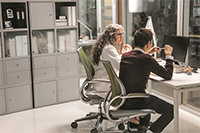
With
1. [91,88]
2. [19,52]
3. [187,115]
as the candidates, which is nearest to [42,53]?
[19,52]

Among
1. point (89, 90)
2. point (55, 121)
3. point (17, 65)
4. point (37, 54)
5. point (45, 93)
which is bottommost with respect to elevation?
point (55, 121)

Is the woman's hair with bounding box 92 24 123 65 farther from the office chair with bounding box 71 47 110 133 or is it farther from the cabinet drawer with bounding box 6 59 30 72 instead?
the cabinet drawer with bounding box 6 59 30 72

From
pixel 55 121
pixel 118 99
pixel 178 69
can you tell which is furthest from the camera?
pixel 55 121

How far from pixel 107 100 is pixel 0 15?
2.15 metres

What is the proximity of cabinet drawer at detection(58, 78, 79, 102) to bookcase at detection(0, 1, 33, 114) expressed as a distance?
525 millimetres

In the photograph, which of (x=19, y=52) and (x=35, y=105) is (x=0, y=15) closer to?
(x=19, y=52)

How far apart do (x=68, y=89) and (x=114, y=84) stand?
2.02m

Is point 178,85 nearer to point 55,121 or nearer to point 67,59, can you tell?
point 55,121

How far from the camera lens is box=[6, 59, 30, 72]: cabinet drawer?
14.4 ft

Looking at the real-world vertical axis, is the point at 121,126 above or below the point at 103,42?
below

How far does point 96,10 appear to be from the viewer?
6273 millimetres

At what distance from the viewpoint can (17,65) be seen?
4453mm

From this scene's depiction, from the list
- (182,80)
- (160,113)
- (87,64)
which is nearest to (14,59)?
(87,64)

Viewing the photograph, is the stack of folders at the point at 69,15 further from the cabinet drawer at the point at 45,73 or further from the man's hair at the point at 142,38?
the man's hair at the point at 142,38
